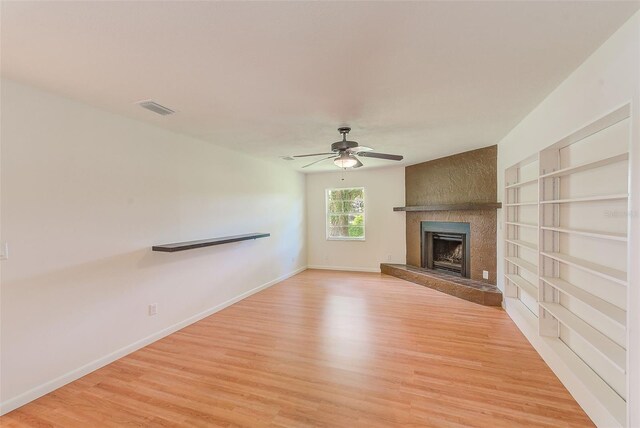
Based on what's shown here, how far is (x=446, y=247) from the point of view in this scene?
5465 millimetres

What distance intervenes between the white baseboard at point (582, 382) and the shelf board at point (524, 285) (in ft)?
1.14

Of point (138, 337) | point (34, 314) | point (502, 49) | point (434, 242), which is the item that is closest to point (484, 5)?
point (502, 49)

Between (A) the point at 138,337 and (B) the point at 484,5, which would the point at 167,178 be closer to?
(A) the point at 138,337

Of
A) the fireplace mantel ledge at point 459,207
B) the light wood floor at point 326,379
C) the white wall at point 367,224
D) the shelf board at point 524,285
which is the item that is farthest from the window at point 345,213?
the shelf board at point 524,285

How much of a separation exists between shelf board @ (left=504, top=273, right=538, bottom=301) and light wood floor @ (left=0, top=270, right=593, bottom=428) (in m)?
0.53

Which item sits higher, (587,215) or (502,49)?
(502,49)

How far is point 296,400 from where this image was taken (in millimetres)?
2100

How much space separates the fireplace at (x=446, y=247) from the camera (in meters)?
4.87

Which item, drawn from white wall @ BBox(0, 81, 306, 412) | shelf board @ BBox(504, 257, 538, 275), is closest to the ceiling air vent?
white wall @ BBox(0, 81, 306, 412)

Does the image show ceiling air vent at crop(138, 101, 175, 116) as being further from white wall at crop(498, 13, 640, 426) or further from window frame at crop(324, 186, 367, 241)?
window frame at crop(324, 186, 367, 241)

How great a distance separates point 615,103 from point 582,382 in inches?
72.5

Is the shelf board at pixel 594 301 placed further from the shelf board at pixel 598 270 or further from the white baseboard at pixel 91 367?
the white baseboard at pixel 91 367

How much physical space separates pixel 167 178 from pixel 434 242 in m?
4.78

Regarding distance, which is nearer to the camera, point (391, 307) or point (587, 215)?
point (587, 215)
